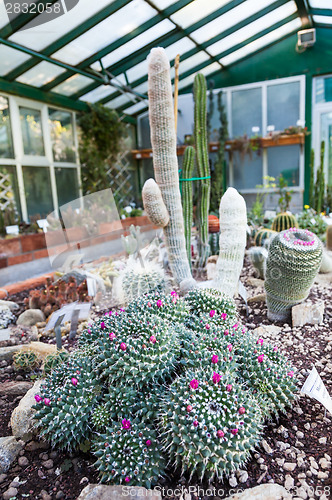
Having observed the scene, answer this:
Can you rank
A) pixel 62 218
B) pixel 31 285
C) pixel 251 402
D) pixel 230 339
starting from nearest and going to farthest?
pixel 251 402 → pixel 230 339 → pixel 62 218 → pixel 31 285

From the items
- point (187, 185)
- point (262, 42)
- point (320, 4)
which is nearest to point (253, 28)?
point (262, 42)

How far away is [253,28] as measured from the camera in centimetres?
729

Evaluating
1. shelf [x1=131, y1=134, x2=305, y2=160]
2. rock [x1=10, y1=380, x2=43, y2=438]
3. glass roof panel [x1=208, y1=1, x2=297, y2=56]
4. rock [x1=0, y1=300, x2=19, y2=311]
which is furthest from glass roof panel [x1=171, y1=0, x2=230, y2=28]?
rock [x1=10, y1=380, x2=43, y2=438]

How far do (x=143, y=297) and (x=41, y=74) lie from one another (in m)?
5.01

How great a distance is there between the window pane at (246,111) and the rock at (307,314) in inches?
270

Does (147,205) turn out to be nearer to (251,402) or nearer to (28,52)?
(251,402)

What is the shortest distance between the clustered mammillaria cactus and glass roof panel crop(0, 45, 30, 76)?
445 centimetres

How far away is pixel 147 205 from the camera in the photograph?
2.21 meters

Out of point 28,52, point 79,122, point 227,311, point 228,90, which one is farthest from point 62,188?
point 227,311

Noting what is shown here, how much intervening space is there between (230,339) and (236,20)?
690cm

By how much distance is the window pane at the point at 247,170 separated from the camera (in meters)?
8.43

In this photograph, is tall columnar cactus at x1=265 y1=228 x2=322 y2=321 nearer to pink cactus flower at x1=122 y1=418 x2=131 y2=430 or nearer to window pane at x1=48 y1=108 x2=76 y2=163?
pink cactus flower at x1=122 y1=418 x2=131 y2=430

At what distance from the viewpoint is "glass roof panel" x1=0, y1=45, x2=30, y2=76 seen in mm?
4629

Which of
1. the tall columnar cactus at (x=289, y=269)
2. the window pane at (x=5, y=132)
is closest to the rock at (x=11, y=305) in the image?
the tall columnar cactus at (x=289, y=269)
